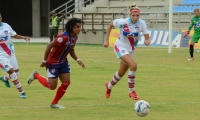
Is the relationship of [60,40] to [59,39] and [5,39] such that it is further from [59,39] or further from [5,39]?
[5,39]

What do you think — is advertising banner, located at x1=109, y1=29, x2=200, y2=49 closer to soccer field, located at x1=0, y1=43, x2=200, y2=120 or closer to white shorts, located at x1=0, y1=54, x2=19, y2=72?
soccer field, located at x1=0, y1=43, x2=200, y2=120

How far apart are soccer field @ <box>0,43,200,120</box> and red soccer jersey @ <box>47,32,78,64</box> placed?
965mm

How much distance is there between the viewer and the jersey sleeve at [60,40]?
36.3 ft

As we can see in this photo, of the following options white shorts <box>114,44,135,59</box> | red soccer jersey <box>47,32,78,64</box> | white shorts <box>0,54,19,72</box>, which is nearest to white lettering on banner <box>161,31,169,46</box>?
white shorts <box>0,54,19,72</box>

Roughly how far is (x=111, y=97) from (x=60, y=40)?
2781 millimetres

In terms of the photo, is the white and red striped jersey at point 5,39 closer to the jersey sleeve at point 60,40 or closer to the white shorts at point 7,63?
the white shorts at point 7,63

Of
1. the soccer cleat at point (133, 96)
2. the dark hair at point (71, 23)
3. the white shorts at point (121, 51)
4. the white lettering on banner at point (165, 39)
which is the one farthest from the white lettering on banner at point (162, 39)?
the dark hair at point (71, 23)

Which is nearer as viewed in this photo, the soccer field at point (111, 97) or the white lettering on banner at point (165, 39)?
the soccer field at point (111, 97)

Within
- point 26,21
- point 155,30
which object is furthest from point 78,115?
point 26,21

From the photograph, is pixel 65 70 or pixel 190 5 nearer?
pixel 65 70

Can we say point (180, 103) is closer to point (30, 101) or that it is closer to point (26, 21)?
point (30, 101)

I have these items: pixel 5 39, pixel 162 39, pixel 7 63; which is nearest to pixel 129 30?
pixel 7 63

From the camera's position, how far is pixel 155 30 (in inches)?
1387

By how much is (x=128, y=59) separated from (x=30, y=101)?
7.48 feet
